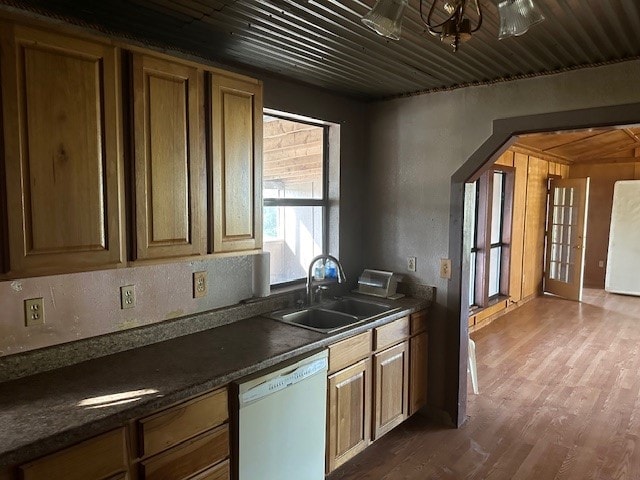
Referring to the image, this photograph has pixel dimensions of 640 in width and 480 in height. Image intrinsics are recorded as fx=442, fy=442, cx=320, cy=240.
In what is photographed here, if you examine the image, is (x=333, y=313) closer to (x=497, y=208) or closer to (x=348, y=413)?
(x=348, y=413)

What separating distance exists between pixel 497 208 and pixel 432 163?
11.6ft

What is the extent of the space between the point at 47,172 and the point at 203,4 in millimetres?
864

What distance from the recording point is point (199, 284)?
2.38 meters

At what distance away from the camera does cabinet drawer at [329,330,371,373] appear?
7.66ft

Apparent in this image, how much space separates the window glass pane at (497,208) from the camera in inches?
238

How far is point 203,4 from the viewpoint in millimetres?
1719

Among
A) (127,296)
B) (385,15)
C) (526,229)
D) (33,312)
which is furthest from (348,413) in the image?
(526,229)

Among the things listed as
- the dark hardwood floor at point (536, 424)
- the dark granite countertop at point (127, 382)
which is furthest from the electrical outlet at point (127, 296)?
the dark hardwood floor at point (536, 424)

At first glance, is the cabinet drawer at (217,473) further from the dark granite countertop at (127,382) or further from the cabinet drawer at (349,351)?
the cabinet drawer at (349,351)

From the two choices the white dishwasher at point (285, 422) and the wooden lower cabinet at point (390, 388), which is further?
the wooden lower cabinet at point (390, 388)

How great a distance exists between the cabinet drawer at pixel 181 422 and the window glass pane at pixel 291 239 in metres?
1.25

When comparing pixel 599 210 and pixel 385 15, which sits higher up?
pixel 385 15

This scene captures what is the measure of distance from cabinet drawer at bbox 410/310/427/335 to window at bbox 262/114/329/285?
2.70 ft

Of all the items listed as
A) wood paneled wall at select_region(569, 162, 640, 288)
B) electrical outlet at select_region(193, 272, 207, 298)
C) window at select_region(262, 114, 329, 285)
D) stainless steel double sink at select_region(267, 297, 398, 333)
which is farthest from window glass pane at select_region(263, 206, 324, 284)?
wood paneled wall at select_region(569, 162, 640, 288)
